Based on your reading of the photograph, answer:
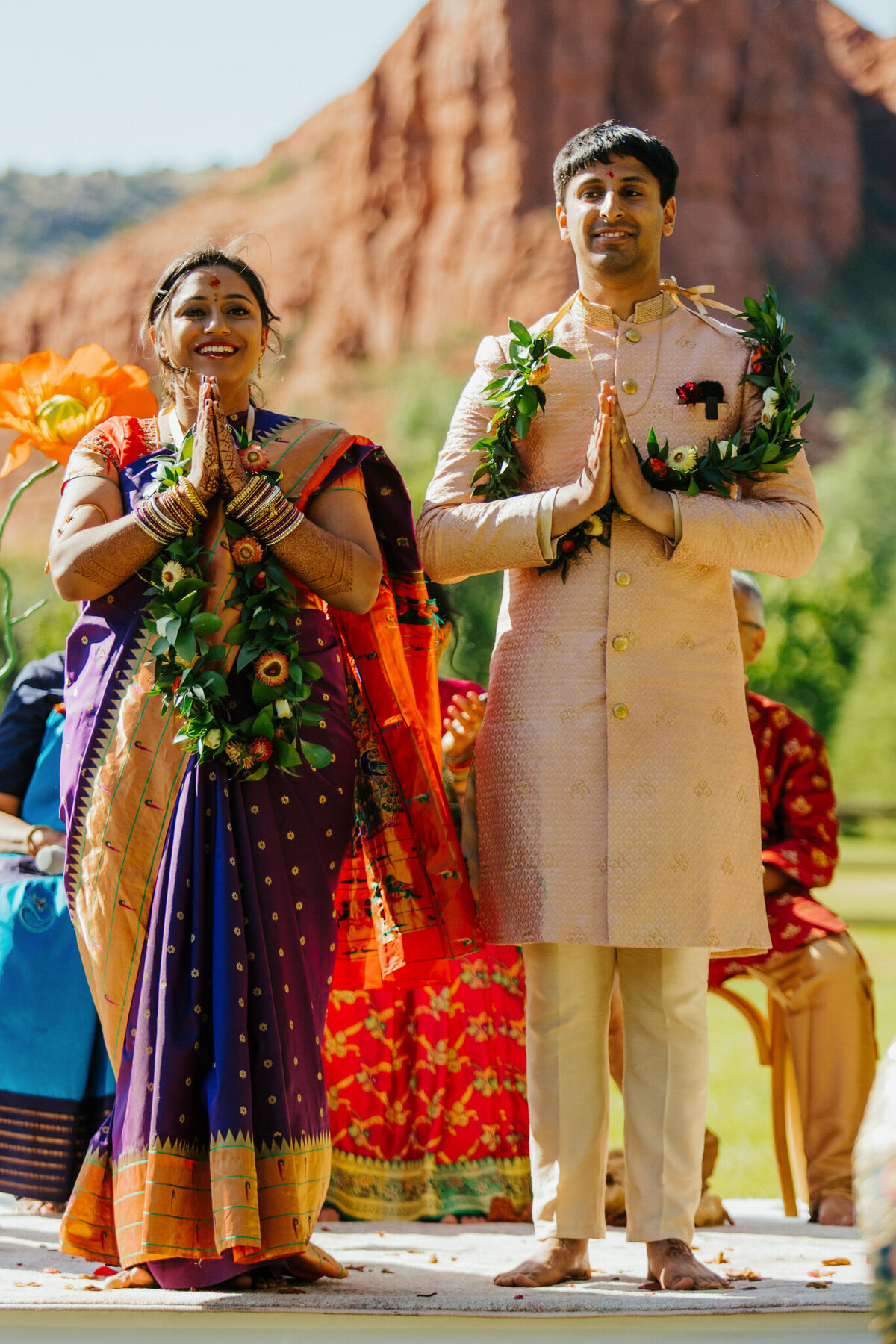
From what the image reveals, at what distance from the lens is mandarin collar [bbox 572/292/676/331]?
11.9ft

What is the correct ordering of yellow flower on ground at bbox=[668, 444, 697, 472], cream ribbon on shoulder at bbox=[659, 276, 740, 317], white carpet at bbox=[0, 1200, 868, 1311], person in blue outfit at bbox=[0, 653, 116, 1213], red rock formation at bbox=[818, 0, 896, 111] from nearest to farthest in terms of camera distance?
white carpet at bbox=[0, 1200, 868, 1311]
yellow flower on ground at bbox=[668, 444, 697, 472]
cream ribbon on shoulder at bbox=[659, 276, 740, 317]
person in blue outfit at bbox=[0, 653, 116, 1213]
red rock formation at bbox=[818, 0, 896, 111]

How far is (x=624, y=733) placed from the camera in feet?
11.0

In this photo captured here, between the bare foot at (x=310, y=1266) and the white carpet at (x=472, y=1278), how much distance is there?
0.11 ft

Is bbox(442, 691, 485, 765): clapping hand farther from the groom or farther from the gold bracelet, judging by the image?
the gold bracelet

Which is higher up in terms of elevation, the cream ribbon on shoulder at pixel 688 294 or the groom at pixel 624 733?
the cream ribbon on shoulder at pixel 688 294

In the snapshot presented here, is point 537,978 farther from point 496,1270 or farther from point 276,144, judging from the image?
point 276,144

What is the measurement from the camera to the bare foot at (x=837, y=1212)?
4.42 m

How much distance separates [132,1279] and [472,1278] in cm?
79

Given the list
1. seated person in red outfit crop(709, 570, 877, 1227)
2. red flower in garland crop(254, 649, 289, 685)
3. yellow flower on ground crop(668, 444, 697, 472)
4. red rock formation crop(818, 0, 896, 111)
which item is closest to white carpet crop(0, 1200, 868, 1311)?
seated person in red outfit crop(709, 570, 877, 1227)

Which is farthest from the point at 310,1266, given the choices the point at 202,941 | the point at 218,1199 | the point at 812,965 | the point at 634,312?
the point at 634,312

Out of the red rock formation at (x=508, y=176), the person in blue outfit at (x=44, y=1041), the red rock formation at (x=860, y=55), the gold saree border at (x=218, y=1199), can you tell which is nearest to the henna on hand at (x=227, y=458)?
the gold saree border at (x=218, y=1199)

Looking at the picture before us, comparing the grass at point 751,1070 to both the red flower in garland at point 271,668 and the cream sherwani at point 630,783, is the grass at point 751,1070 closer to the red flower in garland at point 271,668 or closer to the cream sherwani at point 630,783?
the cream sherwani at point 630,783

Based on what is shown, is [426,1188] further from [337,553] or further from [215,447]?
[215,447]

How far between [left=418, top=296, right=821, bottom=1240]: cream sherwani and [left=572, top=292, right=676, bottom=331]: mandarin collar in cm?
2
